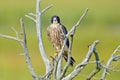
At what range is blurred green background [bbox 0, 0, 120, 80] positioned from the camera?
10.4 m

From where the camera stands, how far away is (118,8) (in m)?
18.6

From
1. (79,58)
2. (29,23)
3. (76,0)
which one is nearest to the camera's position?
(79,58)

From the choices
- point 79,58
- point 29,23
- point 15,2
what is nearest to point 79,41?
point 79,58

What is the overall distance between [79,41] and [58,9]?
→ 6.28 metres

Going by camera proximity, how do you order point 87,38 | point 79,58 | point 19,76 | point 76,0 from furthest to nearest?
1. point 76,0
2. point 87,38
3. point 79,58
4. point 19,76

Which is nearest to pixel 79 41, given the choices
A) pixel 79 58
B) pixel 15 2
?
pixel 79 58

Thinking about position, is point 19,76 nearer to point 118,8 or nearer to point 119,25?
point 119,25

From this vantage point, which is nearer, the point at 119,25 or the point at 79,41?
the point at 79,41

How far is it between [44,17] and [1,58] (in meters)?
5.96

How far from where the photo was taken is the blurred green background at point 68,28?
34.2 ft

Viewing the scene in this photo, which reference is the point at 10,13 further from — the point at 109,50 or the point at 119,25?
the point at 109,50

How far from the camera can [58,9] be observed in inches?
743

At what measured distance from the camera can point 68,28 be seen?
14.8 metres

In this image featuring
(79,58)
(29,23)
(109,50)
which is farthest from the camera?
(29,23)
